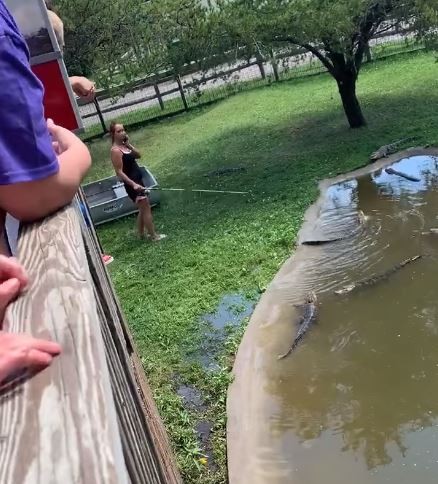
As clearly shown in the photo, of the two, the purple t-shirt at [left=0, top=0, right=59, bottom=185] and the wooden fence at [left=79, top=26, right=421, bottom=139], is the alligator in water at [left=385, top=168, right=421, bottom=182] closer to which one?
the purple t-shirt at [left=0, top=0, right=59, bottom=185]

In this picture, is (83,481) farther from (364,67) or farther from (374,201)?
(364,67)

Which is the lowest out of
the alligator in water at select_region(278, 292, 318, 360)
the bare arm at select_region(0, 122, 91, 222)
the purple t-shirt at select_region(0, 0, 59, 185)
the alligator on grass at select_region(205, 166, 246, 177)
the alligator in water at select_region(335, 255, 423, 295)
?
the alligator in water at select_region(335, 255, 423, 295)

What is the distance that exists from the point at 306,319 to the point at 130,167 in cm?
398

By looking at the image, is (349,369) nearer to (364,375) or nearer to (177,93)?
(364,375)

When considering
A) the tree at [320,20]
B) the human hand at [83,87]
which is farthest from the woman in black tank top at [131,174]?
the human hand at [83,87]

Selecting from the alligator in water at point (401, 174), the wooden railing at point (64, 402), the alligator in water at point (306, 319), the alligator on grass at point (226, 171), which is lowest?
the alligator in water at point (306, 319)

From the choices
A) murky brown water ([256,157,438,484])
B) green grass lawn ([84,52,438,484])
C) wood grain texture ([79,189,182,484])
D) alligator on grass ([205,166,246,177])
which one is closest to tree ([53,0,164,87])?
green grass lawn ([84,52,438,484])

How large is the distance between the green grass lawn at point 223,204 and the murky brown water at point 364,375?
50 cm

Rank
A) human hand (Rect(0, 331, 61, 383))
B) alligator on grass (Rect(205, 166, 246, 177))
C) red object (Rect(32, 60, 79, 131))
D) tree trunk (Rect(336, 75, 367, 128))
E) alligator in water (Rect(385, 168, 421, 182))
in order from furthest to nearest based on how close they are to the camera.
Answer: tree trunk (Rect(336, 75, 367, 128)) → alligator on grass (Rect(205, 166, 246, 177)) → alligator in water (Rect(385, 168, 421, 182)) → red object (Rect(32, 60, 79, 131)) → human hand (Rect(0, 331, 61, 383))

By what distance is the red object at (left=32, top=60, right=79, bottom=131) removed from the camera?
384cm

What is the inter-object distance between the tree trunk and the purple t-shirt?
10.8 meters

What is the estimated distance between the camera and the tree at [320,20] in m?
9.62

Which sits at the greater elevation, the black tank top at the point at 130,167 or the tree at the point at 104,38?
the tree at the point at 104,38

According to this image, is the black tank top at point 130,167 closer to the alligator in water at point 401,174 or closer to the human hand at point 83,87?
the alligator in water at point 401,174
